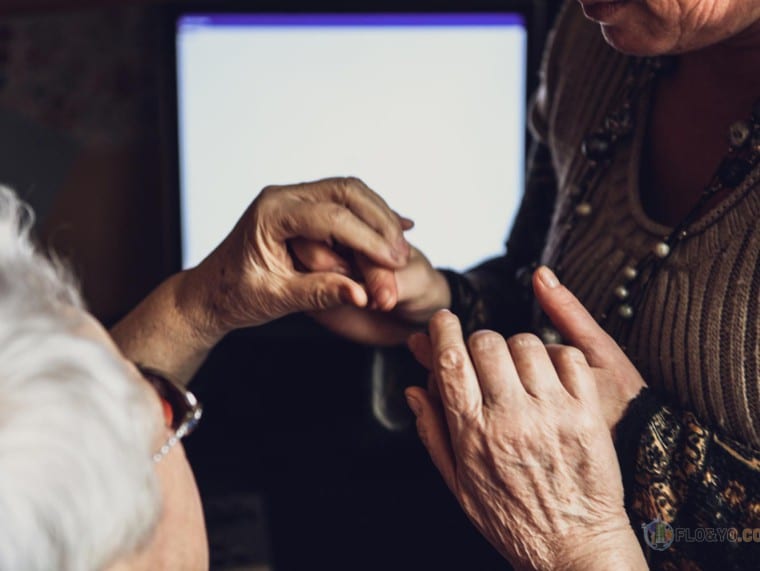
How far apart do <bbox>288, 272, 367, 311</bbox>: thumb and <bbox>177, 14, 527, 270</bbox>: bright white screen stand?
0.77 meters

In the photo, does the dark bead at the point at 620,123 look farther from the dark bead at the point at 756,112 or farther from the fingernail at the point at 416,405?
the fingernail at the point at 416,405

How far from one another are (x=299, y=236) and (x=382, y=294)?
0.11m

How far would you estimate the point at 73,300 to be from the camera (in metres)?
0.82

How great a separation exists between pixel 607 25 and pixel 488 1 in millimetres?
853

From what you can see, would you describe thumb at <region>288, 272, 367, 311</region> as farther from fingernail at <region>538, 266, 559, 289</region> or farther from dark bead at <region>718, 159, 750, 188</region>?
dark bead at <region>718, 159, 750, 188</region>

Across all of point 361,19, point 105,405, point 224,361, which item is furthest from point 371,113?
point 105,405

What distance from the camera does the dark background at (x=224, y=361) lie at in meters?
1.37

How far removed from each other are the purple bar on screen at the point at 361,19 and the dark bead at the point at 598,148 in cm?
73

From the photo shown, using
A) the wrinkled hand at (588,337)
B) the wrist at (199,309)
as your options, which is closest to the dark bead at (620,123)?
the wrinkled hand at (588,337)

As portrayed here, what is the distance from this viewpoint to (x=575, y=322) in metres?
0.99

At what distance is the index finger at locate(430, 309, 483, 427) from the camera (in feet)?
3.06

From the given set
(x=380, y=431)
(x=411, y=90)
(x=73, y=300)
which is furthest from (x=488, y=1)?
(x=73, y=300)

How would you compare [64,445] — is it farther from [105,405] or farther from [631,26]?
[631,26]

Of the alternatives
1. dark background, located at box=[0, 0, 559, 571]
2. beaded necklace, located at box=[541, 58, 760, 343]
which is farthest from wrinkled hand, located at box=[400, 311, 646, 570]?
dark background, located at box=[0, 0, 559, 571]
